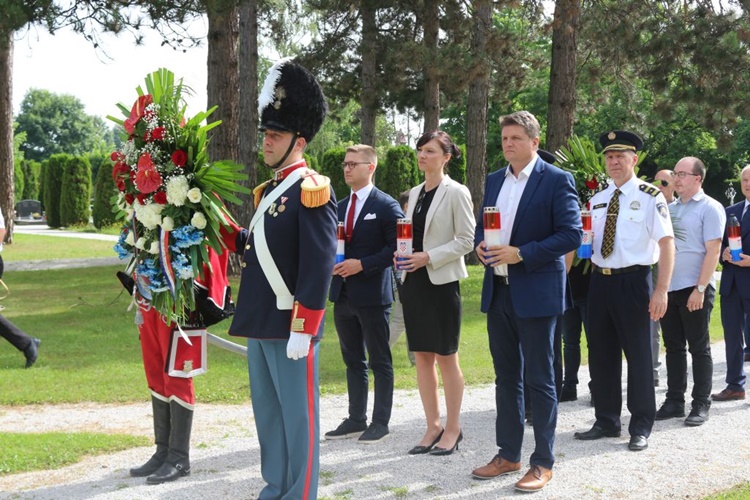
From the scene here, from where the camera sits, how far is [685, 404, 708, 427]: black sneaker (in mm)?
7195

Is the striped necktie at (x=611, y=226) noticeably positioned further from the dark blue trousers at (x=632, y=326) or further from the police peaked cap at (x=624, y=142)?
Answer: the police peaked cap at (x=624, y=142)

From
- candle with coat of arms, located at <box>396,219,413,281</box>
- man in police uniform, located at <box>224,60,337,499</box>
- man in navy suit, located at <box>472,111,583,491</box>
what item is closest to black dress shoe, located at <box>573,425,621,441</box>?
man in navy suit, located at <box>472,111,583,491</box>

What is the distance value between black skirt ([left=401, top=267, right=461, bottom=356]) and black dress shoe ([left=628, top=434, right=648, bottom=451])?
4.68ft

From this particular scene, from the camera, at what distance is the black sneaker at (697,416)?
720 centimetres

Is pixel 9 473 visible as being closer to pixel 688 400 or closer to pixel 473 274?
pixel 688 400

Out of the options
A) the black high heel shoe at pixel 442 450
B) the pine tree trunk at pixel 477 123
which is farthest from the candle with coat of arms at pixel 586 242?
the pine tree trunk at pixel 477 123

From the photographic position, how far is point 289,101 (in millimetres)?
4766

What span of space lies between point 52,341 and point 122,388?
3298 millimetres

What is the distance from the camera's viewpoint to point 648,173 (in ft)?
32.1

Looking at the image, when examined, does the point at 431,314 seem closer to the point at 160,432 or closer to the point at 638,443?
the point at 638,443

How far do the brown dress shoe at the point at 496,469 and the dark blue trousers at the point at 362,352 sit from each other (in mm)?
1239

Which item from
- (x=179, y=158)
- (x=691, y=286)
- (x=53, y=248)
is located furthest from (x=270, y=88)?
(x=53, y=248)

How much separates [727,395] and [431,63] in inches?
459

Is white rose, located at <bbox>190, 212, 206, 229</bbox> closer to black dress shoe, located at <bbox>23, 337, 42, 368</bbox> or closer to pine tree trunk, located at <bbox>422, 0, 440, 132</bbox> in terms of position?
black dress shoe, located at <bbox>23, 337, 42, 368</bbox>
